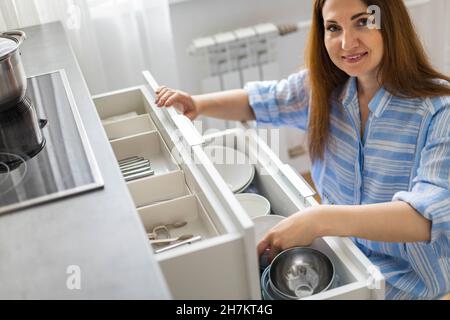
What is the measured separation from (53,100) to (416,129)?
736mm

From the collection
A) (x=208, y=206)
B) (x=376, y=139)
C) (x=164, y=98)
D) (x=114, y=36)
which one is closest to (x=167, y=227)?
(x=208, y=206)

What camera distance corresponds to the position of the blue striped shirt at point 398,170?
109 cm

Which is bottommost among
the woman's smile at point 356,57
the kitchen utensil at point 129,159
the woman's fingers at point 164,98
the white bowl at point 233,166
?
the white bowl at point 233,166

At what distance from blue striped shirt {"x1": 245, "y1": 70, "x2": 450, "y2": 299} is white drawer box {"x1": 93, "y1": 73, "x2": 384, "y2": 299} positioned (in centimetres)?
17

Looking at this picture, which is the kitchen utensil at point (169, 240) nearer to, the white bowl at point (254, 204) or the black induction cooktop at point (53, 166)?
the black induction cooktop at point (53, 166)

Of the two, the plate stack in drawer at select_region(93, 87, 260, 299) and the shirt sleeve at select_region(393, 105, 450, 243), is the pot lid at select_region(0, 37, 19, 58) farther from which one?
the shirt sleeve at select_region(393, 105, 450, 243)

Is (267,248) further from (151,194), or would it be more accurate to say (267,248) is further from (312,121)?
(312,121)

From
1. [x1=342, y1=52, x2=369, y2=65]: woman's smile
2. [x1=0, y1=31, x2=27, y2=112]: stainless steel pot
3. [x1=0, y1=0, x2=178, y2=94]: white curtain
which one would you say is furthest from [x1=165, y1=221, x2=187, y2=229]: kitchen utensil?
[x1=0, y1=0, x2=178, y2=94]: white curtain

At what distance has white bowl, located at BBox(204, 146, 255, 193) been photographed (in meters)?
1.39

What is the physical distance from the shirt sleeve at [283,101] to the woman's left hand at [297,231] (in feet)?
1.64

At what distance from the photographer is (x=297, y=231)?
1.02 m

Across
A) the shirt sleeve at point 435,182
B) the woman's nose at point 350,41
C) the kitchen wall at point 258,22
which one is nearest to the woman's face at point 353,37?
the woman's nose at point 350,41

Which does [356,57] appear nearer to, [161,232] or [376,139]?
[376,139]
